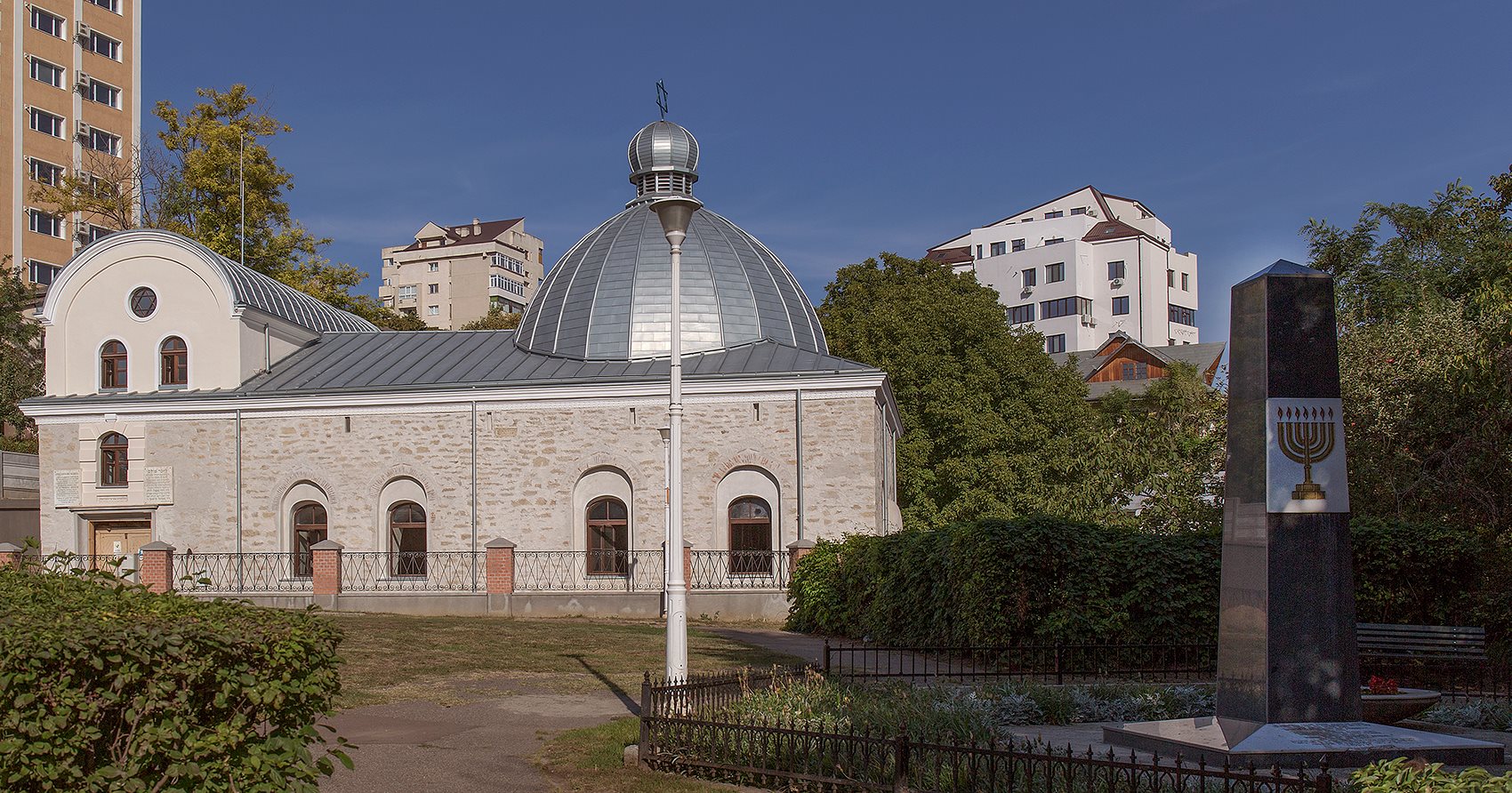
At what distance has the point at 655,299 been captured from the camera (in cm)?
2969

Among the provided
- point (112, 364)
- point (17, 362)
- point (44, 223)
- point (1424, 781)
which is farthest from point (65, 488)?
point (44, 223)

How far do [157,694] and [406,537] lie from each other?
78.7 ft

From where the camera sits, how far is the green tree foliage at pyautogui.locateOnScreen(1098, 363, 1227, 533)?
77.2ft

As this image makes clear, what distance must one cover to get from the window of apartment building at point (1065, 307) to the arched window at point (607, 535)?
170ft

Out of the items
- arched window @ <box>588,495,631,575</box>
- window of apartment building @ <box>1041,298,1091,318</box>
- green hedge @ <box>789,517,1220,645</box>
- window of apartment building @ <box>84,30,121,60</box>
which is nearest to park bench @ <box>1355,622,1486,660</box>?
Result: green hedge @ <box>789,517,1220,645</box>

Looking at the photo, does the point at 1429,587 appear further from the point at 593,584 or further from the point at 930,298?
the point at 930,298

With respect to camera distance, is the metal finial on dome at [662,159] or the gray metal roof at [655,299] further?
the metal finial on dome at [662,159]

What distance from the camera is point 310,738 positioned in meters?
5.39

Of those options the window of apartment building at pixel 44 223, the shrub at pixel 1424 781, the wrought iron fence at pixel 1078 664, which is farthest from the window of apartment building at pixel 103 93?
the shrub at pixel 1424 781

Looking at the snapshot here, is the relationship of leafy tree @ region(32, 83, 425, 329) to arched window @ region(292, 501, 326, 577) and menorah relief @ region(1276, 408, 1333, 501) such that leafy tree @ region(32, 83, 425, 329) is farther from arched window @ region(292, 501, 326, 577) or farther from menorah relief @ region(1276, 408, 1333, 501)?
menorah relief @ region(1276, 408, 1333, 501)

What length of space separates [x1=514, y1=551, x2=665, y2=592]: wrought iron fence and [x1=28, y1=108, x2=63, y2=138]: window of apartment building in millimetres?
44573

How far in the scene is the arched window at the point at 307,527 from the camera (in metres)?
28.3

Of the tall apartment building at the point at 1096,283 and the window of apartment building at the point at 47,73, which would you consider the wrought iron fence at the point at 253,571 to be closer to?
the window of apartment building at the point at 47,73

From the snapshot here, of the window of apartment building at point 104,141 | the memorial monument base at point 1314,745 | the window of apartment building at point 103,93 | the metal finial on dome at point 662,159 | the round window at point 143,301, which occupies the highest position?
the window of apartment building at point 103,93
